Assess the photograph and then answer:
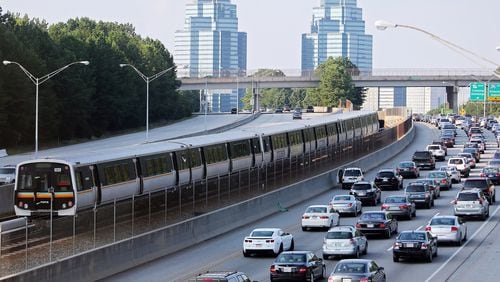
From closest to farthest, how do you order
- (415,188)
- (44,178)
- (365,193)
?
(44,178) → (415,188) → (365,193)

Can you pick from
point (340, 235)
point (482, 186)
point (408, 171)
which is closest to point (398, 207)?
point (482, 186)

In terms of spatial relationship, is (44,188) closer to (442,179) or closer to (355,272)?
(355,272)

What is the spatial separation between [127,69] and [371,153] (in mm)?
55549

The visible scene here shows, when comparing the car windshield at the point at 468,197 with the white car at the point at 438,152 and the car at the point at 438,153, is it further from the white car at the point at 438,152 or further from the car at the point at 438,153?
the car at the point at 438,153

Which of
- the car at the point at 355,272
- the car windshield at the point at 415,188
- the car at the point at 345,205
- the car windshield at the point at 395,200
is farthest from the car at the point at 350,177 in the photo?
the car at the point at 355,272

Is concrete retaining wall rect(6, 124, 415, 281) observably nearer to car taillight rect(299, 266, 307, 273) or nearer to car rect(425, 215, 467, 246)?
car taillight rect(299, 266, 307, 273)

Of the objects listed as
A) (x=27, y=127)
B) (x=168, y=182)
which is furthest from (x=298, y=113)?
(x=168, y=182)

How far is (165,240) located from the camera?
44562 millimetres

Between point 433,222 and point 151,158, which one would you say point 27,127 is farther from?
point 433,222

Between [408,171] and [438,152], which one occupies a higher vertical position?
[438,152]

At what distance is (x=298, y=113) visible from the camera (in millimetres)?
179625

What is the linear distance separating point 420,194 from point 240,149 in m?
12.3

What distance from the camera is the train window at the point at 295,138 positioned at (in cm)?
8038

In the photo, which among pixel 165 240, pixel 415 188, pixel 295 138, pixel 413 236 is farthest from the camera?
pixel 295 138
